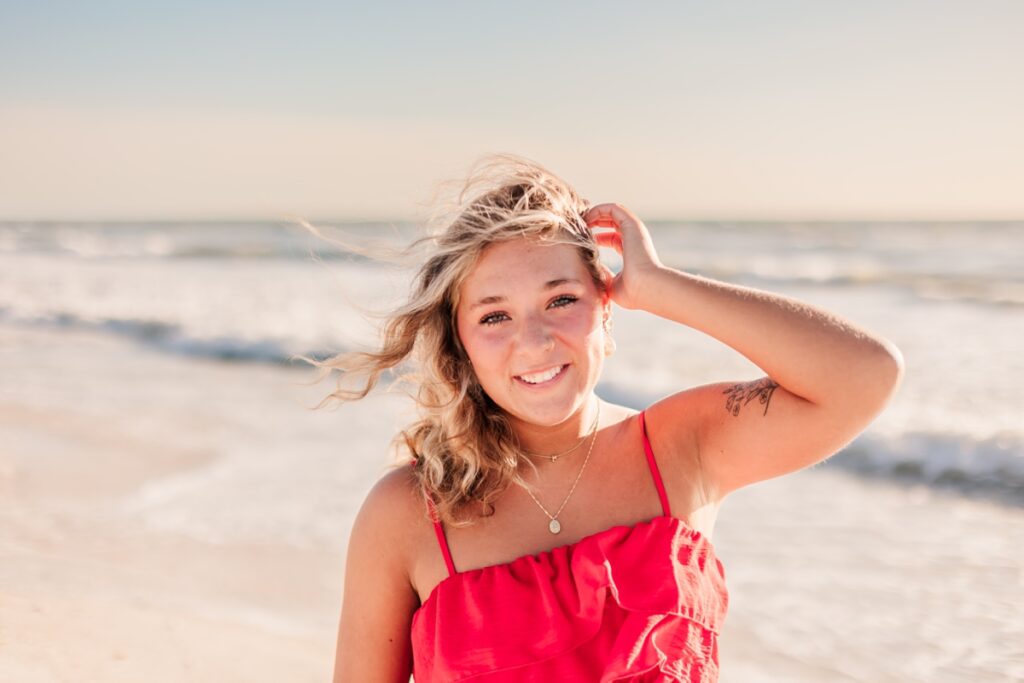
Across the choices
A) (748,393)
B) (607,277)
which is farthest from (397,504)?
(748,393)

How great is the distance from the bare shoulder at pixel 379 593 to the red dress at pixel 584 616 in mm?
100

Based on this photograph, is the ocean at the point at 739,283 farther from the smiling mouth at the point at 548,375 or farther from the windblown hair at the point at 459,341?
the smiling mouth at the point at 548,375

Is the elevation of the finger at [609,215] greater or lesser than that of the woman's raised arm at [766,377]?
greater

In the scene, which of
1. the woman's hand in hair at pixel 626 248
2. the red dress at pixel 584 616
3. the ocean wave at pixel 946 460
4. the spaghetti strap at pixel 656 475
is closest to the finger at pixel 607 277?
the woman's hand in hair at pixel 626 248

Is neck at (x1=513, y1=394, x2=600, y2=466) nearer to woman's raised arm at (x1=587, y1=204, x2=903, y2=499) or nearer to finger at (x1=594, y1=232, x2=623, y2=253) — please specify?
woman's raised arm at (x1=587, y1=204, x2=903, y2=499)

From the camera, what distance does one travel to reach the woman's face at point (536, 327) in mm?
2660

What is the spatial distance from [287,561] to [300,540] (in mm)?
299

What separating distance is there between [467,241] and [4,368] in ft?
33.0

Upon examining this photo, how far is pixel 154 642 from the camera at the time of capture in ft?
13.3

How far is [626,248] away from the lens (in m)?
2.87

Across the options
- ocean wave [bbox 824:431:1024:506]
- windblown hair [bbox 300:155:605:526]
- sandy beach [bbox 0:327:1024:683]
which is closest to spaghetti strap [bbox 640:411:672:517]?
windblown hair [bbox 300:155:605:526]

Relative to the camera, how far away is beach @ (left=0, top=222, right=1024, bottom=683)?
4.23 meters

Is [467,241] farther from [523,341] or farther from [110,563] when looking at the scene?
[110,563]

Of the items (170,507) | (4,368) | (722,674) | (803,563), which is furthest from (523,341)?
(4,368)
